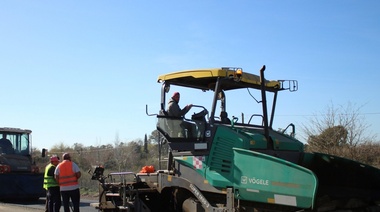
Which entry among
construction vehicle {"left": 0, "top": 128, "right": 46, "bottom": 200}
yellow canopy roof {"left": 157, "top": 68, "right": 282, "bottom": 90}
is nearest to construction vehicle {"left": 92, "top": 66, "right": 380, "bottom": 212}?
yellow canopy roof {"left": 157, "top": 68, "right": 282, "bottom": 90}

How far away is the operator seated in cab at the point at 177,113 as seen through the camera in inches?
341

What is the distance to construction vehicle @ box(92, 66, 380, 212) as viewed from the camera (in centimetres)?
720

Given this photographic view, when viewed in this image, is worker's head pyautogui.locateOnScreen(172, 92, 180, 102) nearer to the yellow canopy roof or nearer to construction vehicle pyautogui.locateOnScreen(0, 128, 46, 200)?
the yellow canopy roof

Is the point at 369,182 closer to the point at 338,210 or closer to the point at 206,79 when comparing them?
the point at 338,210

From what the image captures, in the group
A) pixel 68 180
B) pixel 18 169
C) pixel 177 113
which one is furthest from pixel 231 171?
pixel 18 169

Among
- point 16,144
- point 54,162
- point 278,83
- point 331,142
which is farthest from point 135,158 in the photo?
point 278,83

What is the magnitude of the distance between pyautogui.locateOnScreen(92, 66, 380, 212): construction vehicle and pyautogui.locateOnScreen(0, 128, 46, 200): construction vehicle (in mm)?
8250

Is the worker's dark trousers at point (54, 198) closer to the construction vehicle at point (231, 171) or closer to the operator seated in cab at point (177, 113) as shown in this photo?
the construction vehicle at point (231, 171)

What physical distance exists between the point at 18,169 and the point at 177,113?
10482mm

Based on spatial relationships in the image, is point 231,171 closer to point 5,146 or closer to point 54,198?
point 54,198

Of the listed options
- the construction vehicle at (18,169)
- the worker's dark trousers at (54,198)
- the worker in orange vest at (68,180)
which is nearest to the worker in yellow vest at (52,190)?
the worker's dark trousers at (54,198)

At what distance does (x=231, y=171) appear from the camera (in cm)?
777

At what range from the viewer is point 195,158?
837cm

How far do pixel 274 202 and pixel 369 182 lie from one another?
2.40m
